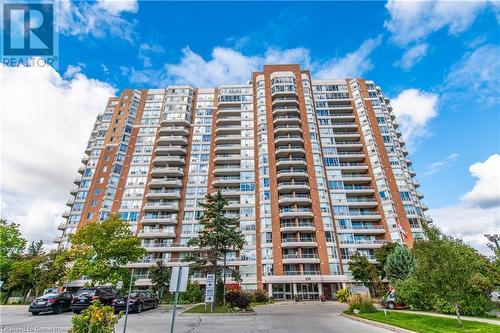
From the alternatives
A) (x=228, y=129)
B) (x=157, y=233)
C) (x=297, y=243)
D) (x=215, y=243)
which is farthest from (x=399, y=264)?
(x=228, y=129)

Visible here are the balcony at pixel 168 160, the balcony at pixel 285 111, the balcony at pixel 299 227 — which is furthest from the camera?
the balcony at pixel 285 111

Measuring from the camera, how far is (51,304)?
2048 centimetres

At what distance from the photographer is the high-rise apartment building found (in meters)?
49.3

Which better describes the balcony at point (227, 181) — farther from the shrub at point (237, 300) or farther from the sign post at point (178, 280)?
the sign post at point (178, 280)

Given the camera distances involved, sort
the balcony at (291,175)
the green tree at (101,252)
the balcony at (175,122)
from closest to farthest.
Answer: the green tree at (101,252)
the balcony at (291,175)
the balcony at (175,122)

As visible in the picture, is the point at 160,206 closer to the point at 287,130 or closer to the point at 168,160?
the point at 168,160

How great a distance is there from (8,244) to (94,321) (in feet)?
156

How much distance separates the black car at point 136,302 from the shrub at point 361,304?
58.1ft

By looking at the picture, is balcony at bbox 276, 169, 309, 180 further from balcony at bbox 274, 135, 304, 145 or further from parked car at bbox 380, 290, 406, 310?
parked car at bbox 380, 290, 406, 310

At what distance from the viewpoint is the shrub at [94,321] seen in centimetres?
788

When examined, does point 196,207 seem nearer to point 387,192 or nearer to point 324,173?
point 324,173

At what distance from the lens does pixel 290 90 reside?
67312mm

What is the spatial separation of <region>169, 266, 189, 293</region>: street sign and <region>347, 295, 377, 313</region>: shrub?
695 inches

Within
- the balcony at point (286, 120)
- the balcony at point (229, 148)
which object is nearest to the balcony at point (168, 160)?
the balcony at point (229, 148)
